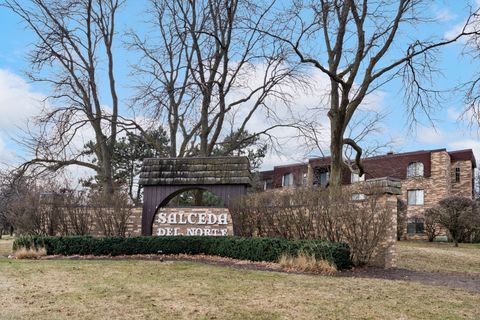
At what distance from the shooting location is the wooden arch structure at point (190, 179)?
16859mm

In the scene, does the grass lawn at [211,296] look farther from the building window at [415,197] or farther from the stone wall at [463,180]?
the stone wall at [463,180]

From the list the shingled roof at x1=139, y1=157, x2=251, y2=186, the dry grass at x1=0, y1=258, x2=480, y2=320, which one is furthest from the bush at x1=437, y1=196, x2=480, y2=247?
the dry grass at x1=0, y1=258, x2=480, y2=320

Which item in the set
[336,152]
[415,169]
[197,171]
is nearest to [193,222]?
[197,171]

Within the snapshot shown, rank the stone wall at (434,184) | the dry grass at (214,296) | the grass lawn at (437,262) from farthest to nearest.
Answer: the stone wall at (434,184) < the grass lawn at (437,262) < the dry grass at (214,296)

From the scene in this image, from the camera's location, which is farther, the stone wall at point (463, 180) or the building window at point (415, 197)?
the building window at point (415, 197)

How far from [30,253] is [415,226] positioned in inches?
1146

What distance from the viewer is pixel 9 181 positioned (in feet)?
77.2

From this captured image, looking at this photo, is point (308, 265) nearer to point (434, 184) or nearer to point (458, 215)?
point (458, 215)

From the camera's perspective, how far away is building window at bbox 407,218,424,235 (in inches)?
1406

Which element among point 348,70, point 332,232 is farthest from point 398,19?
point 332,232

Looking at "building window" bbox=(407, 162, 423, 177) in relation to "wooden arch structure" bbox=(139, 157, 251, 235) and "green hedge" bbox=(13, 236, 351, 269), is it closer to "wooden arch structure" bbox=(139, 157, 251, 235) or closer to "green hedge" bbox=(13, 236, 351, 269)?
"wooden arch structure" bbox=(139, 157, 251, 235)

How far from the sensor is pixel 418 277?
1099 centimetres

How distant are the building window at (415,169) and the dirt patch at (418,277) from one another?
26.6m

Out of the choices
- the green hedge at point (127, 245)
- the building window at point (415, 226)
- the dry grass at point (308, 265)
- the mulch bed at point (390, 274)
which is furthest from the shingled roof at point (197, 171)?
the building window at point (415, 226)
